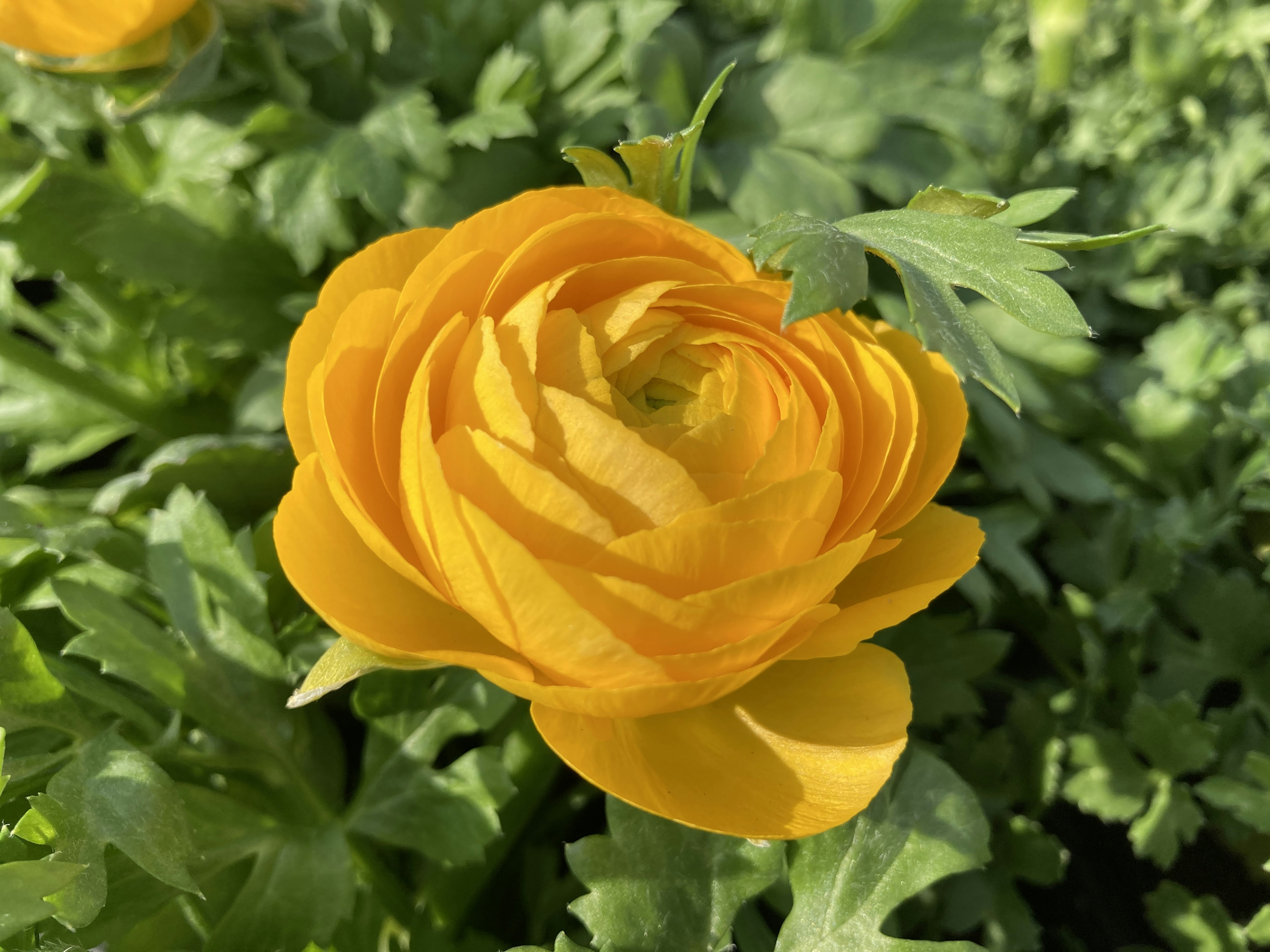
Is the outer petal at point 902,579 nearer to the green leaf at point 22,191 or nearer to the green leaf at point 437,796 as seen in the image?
the green leaf at point 437,796

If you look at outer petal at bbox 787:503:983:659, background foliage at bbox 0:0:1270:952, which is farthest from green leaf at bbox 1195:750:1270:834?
outer petal at bbox 787:503:983:659

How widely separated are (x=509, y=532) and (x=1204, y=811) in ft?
2.69

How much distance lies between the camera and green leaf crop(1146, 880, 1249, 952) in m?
0.79

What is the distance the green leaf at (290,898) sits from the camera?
631 millimetres

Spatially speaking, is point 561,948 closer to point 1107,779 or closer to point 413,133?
point 1107,779

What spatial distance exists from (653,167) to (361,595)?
31 centimetres

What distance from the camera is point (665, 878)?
1.98ft

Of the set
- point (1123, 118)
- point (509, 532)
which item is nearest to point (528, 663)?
point (509, 532)

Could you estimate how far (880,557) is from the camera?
551mm

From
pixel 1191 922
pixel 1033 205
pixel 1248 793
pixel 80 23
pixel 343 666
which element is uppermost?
pixel 80 23

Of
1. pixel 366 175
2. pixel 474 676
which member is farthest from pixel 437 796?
pixel 366 175

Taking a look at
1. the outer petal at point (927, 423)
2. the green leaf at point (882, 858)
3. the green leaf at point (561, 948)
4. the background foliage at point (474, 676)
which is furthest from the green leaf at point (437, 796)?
the outer petal at point (927, 423)

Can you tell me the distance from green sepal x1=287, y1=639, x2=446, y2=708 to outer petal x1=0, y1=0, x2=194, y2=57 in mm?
491

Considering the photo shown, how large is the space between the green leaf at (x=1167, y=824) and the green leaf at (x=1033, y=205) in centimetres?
56
